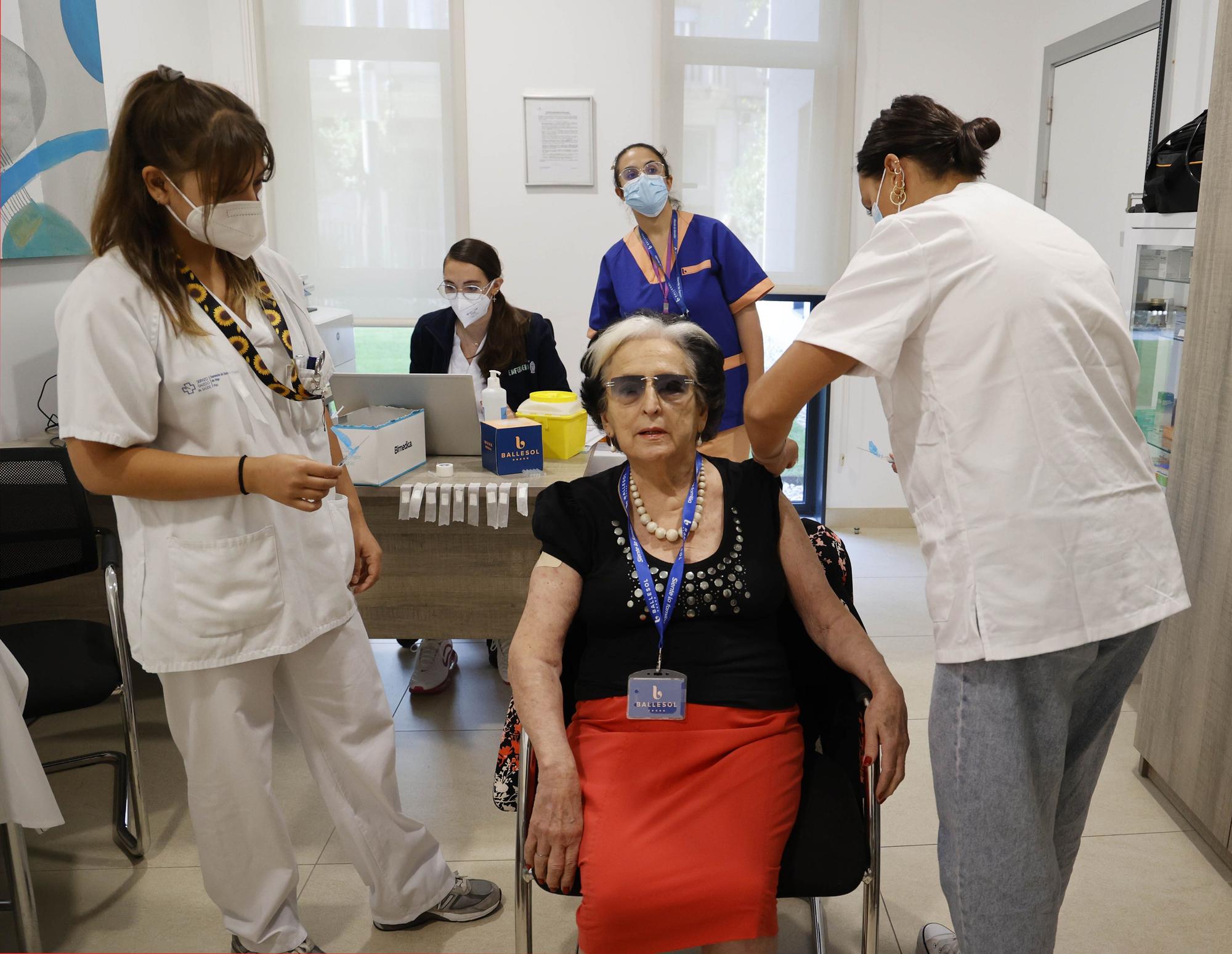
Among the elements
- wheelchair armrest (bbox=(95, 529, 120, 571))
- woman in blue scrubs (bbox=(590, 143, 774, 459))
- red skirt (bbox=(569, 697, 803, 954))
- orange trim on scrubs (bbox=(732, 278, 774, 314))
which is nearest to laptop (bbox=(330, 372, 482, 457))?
wheelchair armrest (bbox=(95, 529, 120, 571))

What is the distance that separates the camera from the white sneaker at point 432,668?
3.16 meters

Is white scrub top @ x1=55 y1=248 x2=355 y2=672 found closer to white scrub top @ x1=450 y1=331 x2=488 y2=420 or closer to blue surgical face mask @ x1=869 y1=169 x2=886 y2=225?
blue surgical face mask @ x1=869 y1=169 x2=886 y2=225

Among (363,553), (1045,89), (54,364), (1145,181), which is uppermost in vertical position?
(1045,89)

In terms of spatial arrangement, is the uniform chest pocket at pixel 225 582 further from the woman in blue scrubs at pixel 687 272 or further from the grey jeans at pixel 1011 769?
the woman in blue scrubs at pixel 687 272

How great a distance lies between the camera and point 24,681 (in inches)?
69.9

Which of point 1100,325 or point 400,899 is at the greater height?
point 1100,325

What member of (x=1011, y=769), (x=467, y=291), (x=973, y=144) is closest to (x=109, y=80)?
(x=467, y=291)

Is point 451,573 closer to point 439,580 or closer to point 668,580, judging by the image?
point 439,580

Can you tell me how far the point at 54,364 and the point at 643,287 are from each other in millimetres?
1907

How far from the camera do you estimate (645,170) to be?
10.8 feet

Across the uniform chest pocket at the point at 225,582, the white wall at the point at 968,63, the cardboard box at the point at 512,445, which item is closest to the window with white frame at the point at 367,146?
the white wall at the point at 968,63

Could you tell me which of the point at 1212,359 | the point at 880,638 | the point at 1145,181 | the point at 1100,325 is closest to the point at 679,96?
the point at 1145,181

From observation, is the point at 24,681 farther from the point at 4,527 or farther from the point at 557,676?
the point at 557,676

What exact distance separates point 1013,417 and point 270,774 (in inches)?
56.7
